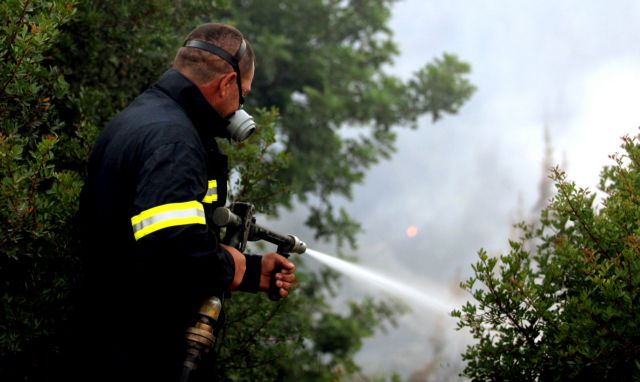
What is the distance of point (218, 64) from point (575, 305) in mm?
2256

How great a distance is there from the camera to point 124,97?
5277 mm

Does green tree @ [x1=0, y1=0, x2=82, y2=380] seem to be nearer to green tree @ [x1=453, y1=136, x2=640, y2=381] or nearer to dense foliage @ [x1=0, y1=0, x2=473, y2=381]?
dense foliage @ [x1=0, y1=0, x2=473, y2=381]

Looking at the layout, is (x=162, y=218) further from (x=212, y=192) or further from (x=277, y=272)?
(x=277, y=272)

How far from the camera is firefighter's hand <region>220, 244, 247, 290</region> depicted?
3.05m

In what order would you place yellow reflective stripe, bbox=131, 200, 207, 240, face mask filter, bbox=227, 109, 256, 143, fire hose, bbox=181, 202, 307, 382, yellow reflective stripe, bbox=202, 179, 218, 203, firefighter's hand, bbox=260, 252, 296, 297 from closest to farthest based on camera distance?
1. yellow reflective stripe, bbox=131, 200, 207, 240
2. fire hose, bbox=181, 202, 307, 382
3. yellow reflective stripe, bbox=202, 179, 218, 203
4. firefighter's hand, bbox=260, 252, 296, 297
5. face mask filter, bbox=227, 109, 256, 143

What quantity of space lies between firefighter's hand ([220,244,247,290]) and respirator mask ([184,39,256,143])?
0.63m

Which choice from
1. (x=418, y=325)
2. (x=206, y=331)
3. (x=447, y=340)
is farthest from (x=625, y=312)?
(x=418, y=325)

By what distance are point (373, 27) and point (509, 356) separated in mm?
11881

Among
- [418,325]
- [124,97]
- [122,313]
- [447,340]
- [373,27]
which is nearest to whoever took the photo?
[122,313]

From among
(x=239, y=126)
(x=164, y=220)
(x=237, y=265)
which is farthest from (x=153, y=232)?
(x=239, y=126)

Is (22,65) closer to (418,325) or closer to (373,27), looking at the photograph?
(373,27)

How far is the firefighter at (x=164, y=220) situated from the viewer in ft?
8.88

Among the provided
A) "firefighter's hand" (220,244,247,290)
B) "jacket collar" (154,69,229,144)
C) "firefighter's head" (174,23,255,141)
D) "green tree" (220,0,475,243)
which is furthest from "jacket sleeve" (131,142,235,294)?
"green tree" (220,0,475,243)

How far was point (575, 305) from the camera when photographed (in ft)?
11.3
